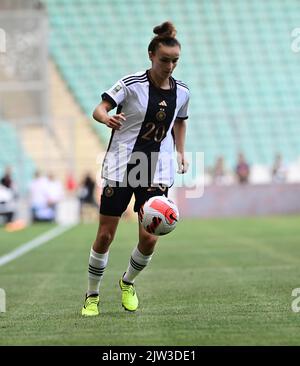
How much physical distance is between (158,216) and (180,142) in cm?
98

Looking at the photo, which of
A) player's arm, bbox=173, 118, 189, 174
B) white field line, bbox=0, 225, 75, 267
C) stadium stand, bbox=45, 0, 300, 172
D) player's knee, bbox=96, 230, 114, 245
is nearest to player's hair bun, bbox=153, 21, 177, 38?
player's arm, bbox=173, 118, 189, 174

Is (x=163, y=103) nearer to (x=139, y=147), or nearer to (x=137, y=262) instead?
(x=139, y=147)

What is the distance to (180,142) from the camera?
7.48 m

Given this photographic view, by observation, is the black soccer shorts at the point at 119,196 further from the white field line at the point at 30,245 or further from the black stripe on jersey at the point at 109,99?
the white field line at the point at 30,245

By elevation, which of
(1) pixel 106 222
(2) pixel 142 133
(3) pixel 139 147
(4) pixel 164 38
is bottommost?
(1) pixel 106 222

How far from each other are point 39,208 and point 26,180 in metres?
2.43

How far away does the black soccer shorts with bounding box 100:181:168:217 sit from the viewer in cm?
692

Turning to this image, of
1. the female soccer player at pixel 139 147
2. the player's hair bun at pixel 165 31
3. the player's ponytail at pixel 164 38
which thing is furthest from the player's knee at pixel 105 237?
the player's hair bun at pixel 165 31

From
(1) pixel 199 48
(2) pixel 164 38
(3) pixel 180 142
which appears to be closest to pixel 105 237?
(3) pixel 180 142

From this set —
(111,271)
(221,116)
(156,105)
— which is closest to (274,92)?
(221,116)

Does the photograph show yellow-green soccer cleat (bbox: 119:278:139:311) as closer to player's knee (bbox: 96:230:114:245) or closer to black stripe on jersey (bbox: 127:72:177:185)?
player's knee (bbox: 96:230:114:245)

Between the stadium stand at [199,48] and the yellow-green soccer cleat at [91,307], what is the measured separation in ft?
79.5

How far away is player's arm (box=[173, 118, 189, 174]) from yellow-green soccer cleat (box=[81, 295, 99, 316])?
48.4 inches

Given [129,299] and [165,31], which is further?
[129,299]
